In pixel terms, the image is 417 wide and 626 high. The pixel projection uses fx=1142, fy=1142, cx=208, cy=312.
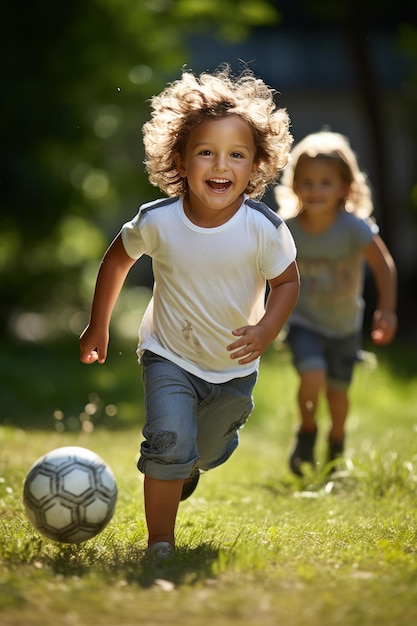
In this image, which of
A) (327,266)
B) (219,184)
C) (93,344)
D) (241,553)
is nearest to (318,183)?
(327,266)

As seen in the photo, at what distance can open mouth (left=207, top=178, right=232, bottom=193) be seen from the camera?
4641 millimetres

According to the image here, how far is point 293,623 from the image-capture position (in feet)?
10.6

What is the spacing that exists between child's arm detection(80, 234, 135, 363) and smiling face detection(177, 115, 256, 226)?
0.34 metres

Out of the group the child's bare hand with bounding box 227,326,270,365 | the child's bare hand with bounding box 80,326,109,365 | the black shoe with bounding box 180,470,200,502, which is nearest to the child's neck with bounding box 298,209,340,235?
the black shoe with bounding box 180,470,200,502

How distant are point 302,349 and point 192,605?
11.0 ft

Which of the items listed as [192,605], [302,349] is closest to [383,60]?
[302,349]

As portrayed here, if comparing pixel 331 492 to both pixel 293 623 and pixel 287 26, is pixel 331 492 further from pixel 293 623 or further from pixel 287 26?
pixel 287 26

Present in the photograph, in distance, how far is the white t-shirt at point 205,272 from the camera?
4.60m

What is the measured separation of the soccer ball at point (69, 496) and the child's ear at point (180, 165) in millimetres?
1301

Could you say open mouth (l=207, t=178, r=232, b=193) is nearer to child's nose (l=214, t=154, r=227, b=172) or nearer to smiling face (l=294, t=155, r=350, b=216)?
child's nose (l=214, t=154, r=227, b=172)

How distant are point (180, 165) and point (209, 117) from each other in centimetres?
27

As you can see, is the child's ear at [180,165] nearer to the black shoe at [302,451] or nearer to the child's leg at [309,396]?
the child's leg at [309,396]

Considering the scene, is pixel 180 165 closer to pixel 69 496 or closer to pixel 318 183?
pixel 69 496

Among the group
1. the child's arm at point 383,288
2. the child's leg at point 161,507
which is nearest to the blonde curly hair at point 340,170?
the child's arm at point 383,288
